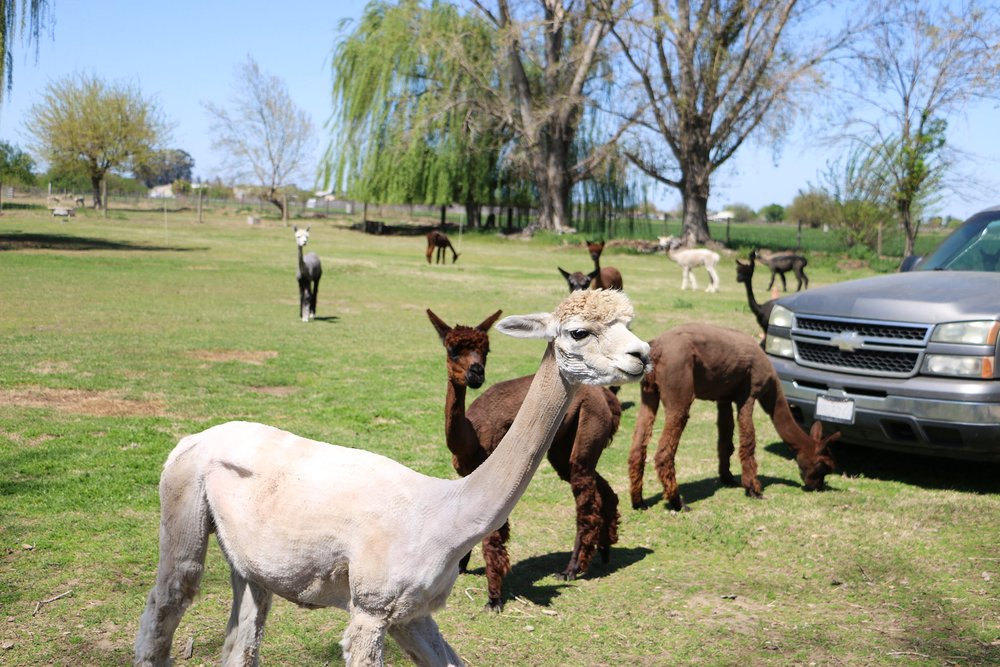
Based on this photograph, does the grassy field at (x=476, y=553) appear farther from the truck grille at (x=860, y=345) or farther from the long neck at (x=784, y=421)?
the truck grille at (x=860, y=345)

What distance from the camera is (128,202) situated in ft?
253

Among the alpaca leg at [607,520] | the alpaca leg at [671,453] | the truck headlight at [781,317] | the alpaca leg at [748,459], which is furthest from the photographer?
the truck headlight at [781,317]

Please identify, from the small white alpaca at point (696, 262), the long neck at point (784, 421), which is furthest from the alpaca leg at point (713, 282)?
the long neck at point (784, 421)

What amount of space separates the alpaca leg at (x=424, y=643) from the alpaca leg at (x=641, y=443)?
155 inches

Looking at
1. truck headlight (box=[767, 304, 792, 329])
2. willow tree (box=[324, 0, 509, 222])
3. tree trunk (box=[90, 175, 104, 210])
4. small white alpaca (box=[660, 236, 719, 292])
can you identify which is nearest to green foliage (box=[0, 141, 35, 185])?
tree trunk (box=[90, 175, 104, 210])

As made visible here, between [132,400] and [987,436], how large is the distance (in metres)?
7.92

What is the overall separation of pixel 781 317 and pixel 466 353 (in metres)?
4.83

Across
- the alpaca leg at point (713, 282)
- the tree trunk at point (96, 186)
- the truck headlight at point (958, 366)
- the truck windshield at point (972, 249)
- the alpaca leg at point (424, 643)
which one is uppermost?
the tree trunk at point (96, 186)

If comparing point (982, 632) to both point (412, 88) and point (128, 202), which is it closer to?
point (412, 88)

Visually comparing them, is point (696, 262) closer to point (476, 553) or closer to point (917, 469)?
point (917, 469)

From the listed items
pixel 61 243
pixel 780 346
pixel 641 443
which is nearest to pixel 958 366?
pixel 780 346

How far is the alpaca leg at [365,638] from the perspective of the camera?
10.0 ft

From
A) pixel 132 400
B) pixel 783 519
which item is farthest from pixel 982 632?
pixel 132 400

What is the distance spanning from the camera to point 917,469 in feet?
27.6
